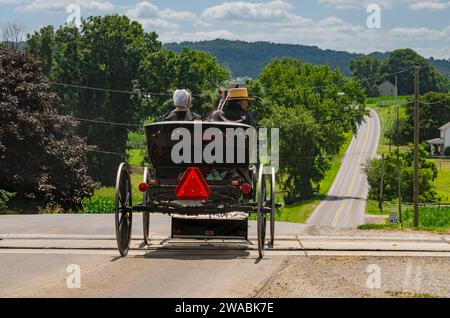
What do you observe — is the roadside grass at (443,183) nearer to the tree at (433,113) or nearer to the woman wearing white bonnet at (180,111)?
the tree at (433,113)

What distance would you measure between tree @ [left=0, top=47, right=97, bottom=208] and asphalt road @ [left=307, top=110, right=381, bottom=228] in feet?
56.0

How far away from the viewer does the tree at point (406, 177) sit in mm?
91938

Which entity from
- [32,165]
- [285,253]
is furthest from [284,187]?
[285,253]

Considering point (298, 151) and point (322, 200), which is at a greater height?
point (298, 151)

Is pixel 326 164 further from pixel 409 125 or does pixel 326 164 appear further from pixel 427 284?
pixel 427 284

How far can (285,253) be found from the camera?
37.9ft

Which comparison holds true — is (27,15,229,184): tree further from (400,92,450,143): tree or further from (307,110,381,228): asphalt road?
(400,92,450,143): tree

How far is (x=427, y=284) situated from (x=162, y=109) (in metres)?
67.2

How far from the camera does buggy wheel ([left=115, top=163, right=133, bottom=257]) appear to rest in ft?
36.0

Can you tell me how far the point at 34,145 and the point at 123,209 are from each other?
27.5m

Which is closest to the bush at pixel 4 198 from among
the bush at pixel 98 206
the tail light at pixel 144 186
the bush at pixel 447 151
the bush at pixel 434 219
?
the bush at pixel 98 206

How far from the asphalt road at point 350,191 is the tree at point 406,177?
322 centimetres

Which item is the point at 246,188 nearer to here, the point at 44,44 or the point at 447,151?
the point at 44,44

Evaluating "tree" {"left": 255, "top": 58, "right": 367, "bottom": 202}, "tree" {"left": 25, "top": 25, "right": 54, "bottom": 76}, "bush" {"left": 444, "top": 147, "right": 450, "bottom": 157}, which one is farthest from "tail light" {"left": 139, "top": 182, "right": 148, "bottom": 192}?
"bush" {"left": 444, "top": 147, "right": 450, "bottom": 157}
